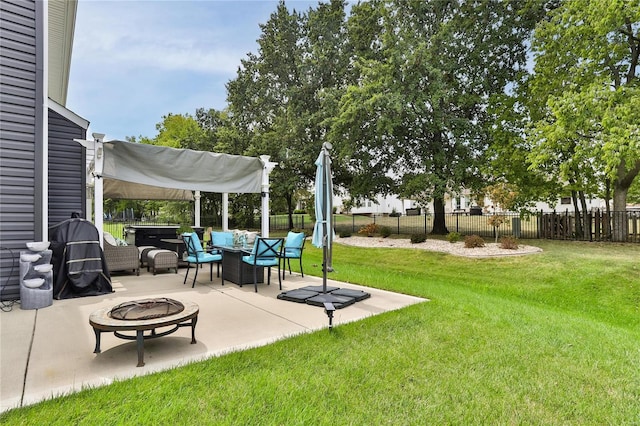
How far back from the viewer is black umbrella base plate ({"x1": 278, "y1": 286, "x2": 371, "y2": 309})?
5.14 meters

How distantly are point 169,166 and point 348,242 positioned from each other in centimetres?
960

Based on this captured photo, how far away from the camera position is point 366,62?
14930 millimetres

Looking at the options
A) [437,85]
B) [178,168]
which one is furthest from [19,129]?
[437,85]

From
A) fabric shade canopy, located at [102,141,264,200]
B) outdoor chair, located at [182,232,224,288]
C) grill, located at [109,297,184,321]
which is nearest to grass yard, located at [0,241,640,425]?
grill, located at [109,297,184,321]

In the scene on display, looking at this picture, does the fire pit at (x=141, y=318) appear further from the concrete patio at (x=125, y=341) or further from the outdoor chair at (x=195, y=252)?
the outdoor chair at (x=195, y=252)

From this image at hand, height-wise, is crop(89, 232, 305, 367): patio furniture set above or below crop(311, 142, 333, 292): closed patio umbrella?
below

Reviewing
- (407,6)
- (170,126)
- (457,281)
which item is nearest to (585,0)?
(407,6)

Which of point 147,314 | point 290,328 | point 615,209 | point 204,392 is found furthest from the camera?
point 615,209

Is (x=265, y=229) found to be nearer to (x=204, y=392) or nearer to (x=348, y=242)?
(x=204, y=392)

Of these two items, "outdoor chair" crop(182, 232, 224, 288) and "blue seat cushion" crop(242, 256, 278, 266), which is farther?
"outdoor chair" crop(182, 232, 224, 288)

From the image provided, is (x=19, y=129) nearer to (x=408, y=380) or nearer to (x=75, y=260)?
(x=75, y=260)

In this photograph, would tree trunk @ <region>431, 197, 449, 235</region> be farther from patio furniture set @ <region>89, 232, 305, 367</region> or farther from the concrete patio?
the concrete patio

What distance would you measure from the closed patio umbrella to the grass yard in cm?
128

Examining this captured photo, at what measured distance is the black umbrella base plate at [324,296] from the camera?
5.14 meters
